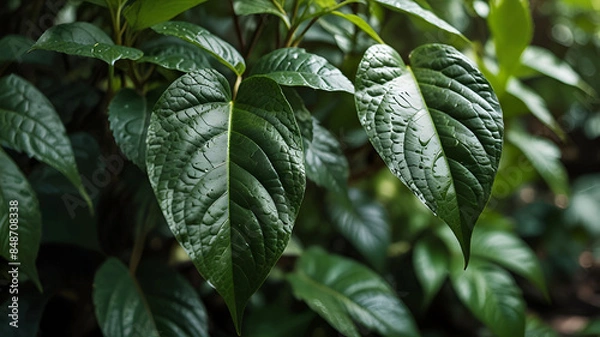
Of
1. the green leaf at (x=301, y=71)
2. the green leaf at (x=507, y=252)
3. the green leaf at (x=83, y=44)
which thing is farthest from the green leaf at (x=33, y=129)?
the green leaf at (x=507, y=252)

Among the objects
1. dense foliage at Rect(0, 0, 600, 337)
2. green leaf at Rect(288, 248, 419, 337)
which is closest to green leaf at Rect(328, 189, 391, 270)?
dense foliage at Rect(0, 0, 600, 337)

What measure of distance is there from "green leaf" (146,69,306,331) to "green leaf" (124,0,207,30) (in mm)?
103

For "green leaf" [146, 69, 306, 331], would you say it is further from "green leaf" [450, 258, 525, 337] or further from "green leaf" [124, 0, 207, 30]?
"green leaf" [450, 258, 525, 337]

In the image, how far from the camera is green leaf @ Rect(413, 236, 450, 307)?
1152 mm

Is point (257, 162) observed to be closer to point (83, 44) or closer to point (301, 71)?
point (301, 71)

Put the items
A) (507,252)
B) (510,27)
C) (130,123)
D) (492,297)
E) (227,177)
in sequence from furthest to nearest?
(507,252)
(492,297)
(510,27)
(130,123)
(227,177)

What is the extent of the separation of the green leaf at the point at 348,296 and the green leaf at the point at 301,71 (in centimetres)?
40

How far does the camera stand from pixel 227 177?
0.55 m

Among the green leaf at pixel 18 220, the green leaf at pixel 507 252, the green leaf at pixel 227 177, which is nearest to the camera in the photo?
the green leaf at pixel 227 177

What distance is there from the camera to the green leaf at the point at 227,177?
517mm

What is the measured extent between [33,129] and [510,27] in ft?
2.59

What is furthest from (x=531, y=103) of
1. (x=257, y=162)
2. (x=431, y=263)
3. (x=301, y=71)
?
(x=257, y=162)

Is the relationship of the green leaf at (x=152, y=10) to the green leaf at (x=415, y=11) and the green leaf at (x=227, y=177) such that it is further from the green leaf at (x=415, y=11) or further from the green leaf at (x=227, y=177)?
the green leaf at (x=415, y=11)

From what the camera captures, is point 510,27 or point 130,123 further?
point 510,27
